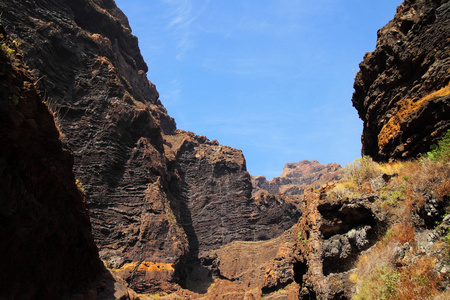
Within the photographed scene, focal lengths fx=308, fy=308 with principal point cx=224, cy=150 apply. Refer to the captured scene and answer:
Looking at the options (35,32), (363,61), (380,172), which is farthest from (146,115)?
(380,172)

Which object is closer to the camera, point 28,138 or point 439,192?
point 28,138

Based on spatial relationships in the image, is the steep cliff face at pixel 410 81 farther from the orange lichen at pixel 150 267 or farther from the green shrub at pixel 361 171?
the orange lichen at pixel 150 267

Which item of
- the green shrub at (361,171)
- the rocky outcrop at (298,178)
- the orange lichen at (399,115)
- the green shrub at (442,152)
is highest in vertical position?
the rocky outcrop at (298,178)

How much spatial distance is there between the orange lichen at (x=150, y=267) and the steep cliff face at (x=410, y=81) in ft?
104

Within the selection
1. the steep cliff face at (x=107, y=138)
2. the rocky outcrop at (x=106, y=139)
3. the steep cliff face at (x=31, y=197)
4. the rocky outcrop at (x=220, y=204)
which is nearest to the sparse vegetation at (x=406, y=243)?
the steep cliff face at (x=31, y=197)

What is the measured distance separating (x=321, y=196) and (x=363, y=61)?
7.18 metres

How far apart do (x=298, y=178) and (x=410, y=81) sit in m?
163

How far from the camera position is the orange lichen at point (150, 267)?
36888 millimetres

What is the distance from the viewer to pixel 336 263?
32.6 feet

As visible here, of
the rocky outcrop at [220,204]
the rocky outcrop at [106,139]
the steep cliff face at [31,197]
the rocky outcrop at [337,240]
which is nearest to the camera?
the steep cliff face at [31,197]

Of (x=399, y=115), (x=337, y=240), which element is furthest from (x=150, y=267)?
(x=399, y=115)

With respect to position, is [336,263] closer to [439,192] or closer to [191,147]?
[439,192]

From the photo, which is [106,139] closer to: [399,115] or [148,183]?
[148,183]

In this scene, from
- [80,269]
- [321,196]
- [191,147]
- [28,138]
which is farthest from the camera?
[191,147]
